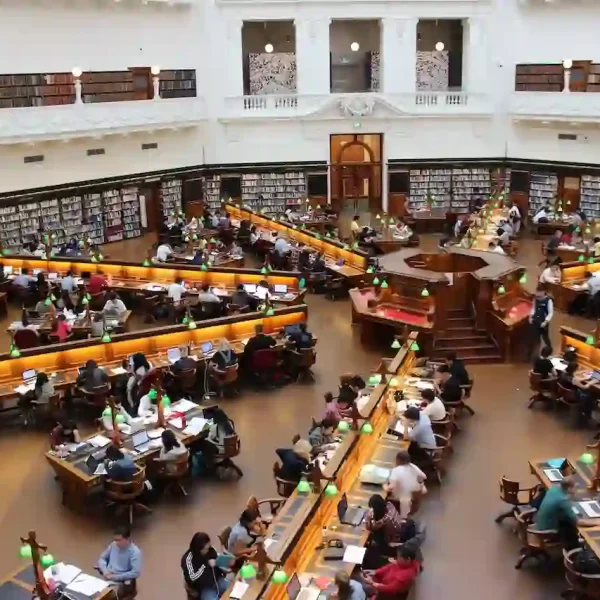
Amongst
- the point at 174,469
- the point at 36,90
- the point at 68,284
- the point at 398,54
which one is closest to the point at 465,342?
the point at 174,469

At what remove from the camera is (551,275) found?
14906mm

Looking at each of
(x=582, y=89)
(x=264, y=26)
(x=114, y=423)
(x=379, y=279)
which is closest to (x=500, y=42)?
(x=582, y=89)

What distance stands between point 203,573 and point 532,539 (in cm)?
293

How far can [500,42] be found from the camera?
894 inches

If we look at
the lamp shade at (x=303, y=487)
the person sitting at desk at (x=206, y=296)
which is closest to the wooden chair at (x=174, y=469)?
the lamp shade at (x=303, y=487)

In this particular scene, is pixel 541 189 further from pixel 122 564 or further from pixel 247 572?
pixel 247 572

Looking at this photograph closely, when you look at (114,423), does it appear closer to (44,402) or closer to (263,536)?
(44,402)

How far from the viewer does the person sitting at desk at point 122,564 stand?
632 centimetres

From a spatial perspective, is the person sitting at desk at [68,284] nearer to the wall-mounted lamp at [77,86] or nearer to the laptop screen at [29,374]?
the laptop screen at [29,374]

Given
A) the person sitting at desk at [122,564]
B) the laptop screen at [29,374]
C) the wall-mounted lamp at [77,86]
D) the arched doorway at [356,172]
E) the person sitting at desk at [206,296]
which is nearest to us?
the person sitting at desk at [122,564]

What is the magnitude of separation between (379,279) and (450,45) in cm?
1478

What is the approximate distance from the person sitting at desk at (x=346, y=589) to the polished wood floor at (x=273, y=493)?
142 centimetres

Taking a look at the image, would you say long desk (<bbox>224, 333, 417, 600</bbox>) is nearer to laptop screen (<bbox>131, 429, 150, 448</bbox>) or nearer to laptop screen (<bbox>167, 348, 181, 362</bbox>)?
laptop screen (<bbox>131, 429, 150, 448</bbox>)

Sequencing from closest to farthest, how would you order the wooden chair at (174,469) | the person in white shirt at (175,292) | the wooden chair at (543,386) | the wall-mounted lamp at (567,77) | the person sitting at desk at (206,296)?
1. the wooden chair at (174,469)
2. the wooden chair at (543,386)
3. the person sitting at desk at (206,296)
4. the person in white shirt at (175,292)
5. the wall-mounted lamp at (567,77)
